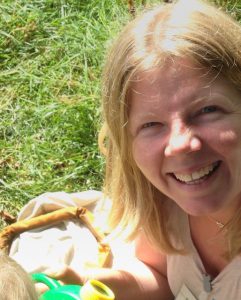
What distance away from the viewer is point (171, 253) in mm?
1877

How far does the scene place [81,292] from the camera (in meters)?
1.61

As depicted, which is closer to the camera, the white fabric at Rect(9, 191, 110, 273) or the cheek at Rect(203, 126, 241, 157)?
the cheek at Rect(203, 126, 241, 157)

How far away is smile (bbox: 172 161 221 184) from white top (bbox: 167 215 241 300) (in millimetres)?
364

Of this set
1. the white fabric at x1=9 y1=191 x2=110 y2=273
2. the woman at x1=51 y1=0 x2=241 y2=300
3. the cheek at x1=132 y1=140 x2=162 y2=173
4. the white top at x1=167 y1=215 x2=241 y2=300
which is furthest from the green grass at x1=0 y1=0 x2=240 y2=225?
the cheek at x1=132 y1=140 x2=162 y2=173

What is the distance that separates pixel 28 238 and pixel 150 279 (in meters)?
0.51

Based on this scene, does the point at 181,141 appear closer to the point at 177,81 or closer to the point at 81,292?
the point at 177,81

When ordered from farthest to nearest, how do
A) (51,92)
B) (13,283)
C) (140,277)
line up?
(51,92), (140,277), (13,283)

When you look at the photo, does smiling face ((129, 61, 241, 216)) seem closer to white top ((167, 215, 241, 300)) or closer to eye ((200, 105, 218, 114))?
eye ((200, 105, 218, 114))

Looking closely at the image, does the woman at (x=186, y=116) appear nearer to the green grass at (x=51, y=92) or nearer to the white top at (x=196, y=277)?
the white top at (x=196, y=277)

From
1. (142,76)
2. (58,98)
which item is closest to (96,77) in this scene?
(58,98)

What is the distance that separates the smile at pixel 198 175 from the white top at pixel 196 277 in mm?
364

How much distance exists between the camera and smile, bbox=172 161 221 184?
1.43 meters

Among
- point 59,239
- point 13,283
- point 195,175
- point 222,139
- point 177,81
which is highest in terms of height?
point 177,81

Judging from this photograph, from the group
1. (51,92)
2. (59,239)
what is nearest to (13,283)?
(59,239)
